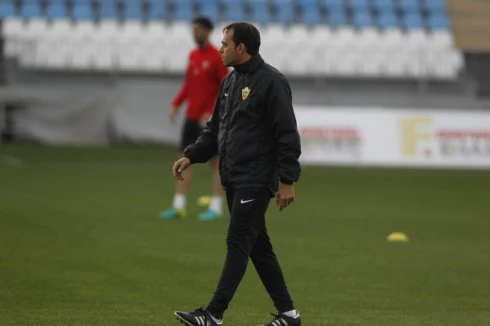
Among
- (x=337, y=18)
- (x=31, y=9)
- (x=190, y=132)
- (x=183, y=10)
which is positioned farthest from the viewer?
(x=337, y=18)

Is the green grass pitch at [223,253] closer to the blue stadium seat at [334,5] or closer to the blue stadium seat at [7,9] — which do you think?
the blue stadium seat at [7,9]

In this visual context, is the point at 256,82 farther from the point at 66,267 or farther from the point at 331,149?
the point at 331,149

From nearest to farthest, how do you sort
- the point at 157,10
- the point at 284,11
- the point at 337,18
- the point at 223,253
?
1. the point at 223,253
2. the point at 157,10
3. the point at 284,11
4. the point at 337,18

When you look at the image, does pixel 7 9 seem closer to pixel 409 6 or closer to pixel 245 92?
pixel 409 6

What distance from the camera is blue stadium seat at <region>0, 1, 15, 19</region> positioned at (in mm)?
29594

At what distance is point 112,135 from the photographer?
26.5 m

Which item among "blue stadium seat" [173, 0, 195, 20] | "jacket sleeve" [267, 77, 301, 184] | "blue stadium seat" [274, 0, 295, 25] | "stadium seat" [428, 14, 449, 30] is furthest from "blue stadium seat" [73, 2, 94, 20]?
"jacket sleeve" [267, 77, 301, 184]

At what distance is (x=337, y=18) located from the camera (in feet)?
100

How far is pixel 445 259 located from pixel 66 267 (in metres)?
3.68

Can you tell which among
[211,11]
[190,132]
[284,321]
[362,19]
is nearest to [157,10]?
[211,11]

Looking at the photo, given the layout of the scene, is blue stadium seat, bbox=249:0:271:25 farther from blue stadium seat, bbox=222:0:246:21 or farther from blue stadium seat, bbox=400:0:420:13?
blue stadium seat, bbox=400:0:420:13

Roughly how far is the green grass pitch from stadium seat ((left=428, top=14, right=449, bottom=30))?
40.0 ft

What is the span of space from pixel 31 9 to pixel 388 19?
966 centimetres

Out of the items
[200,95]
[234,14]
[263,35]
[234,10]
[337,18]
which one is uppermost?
[234,10]
